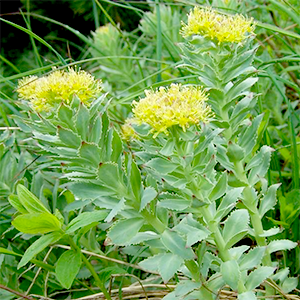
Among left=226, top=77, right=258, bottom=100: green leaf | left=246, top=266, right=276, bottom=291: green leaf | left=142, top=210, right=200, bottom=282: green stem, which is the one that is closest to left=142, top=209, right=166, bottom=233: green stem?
left=142, top=210, right=200, bottom=282: green stem

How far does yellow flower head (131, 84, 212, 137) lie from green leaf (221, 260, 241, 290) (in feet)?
0.92

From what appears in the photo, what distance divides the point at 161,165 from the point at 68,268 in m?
0.30

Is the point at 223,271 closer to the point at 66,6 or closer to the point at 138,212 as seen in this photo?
the point at 138,212

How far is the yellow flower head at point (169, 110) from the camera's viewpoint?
0.84m

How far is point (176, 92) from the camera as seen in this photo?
88 centimetres

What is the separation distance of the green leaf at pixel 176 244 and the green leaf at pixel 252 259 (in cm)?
15

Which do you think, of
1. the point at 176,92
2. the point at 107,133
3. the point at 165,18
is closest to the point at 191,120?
the point at 176,92

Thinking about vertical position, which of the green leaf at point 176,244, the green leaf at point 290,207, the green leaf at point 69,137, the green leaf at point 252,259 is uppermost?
the green leaf at point 69,137

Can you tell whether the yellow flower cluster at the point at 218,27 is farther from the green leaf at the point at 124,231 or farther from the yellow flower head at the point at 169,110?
the green leaf at the point at 124,231

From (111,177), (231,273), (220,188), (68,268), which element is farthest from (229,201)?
(68,268)

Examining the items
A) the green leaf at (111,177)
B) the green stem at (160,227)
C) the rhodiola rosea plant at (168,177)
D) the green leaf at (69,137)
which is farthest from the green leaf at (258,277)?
the green leaf at (69,137)

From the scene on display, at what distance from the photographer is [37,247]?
3.12 feet

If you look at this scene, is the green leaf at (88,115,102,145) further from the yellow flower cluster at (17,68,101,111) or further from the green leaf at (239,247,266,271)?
the green leaf at (239,247,266,271)

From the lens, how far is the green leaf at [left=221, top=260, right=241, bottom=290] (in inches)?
34.7
